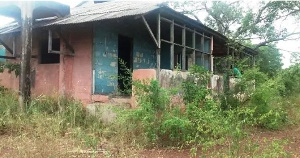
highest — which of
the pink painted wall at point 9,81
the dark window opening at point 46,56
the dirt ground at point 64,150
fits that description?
the dark window opening at point 46,56

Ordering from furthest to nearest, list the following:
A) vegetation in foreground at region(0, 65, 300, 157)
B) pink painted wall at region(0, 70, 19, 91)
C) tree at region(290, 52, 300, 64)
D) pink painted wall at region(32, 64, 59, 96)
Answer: tree at region(290, 52, 300, 64)
pink painted wall at region(0, 70, 19, 91)
pink painted wall at region(32, 64, 59, 96)
vegetation in foreground at region(0, 65, 300, 157)

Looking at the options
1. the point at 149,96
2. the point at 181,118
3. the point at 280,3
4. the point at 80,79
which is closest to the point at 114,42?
the point at 80,79

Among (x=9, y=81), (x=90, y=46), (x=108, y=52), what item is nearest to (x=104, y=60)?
(x=108, y=52)

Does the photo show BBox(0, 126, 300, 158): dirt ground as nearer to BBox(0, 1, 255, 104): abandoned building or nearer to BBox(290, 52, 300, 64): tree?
BBox(0, 1, 255, 104): abandoned building

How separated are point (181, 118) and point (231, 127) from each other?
1167mm

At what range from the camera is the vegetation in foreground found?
5.17 m

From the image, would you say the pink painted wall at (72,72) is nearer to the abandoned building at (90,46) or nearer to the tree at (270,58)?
the abandoned building at (90,46)

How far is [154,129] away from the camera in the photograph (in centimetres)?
616

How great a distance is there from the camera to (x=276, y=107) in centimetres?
905

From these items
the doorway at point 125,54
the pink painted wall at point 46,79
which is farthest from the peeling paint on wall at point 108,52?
the pink painted wall at point 46,79

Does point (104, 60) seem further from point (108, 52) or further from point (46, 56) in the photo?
point (46, 56)

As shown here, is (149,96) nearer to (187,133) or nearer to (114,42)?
(187,133)

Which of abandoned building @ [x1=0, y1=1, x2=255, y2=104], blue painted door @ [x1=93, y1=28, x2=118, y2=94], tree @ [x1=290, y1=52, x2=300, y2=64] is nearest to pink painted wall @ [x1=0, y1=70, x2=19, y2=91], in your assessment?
abandoned building @ [x1=0, y1=1, x2=255, y2=104]

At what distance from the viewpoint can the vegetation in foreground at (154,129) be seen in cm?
517
